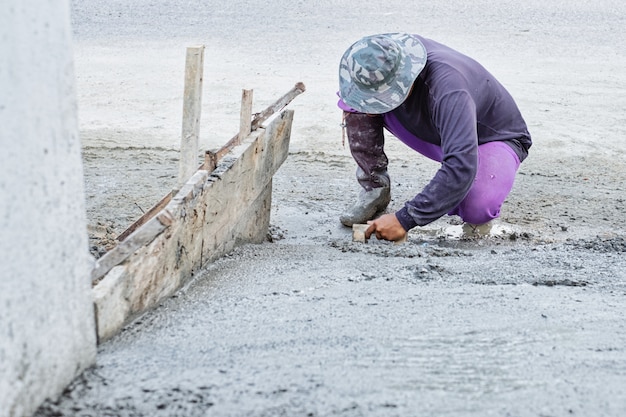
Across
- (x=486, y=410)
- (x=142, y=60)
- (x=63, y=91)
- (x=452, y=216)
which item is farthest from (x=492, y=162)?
(x=142, y=60)

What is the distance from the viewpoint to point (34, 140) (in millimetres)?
1562

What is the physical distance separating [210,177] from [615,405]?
1.67 m

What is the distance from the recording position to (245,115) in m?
3.37

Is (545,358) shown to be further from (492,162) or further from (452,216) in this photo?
(452,216)

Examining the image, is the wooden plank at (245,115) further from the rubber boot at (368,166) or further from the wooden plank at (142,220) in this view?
the rubber boot at (368,166)

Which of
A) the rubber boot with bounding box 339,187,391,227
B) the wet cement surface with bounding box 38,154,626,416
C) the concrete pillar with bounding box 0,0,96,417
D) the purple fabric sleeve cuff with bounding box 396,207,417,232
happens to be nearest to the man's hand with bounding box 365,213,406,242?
the purple fabric sleeve cuff with bounding box 396,207,417,232

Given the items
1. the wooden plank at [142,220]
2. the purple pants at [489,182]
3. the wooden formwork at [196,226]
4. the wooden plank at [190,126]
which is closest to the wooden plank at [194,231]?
the wooden formwork at [196,226]

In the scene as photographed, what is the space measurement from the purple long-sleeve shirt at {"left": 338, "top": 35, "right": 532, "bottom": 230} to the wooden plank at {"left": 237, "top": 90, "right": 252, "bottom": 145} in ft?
2.54

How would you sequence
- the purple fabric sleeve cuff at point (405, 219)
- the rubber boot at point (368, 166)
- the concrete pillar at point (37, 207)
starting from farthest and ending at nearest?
the rubber boot at point (368, 166) → the purple fabric sleeve cuff at point (405, 219) → the concrete pillar at point (37, 207)

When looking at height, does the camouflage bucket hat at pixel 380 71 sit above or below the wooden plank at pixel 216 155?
above

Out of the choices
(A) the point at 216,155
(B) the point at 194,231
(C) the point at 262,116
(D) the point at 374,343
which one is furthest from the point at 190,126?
(D) the point at 374,343

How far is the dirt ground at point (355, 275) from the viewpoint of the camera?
1.86 meters

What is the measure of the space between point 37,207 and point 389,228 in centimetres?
220

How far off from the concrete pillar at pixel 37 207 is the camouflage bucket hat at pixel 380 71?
190cm
